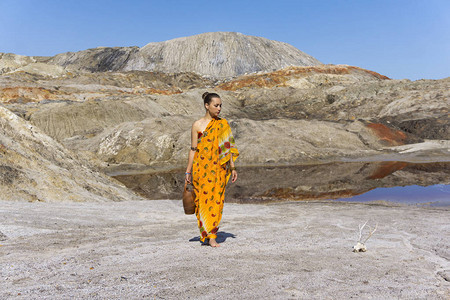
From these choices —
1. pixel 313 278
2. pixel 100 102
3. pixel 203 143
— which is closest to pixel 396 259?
pixel 313 278

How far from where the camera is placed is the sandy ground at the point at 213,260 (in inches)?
144

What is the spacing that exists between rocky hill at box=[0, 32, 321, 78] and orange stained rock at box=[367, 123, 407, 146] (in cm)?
6528

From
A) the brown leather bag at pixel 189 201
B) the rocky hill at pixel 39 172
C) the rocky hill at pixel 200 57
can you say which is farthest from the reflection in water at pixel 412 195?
the rocky hill at pixel 200 57

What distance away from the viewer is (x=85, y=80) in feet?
245

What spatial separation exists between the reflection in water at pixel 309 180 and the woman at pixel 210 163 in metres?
12.2

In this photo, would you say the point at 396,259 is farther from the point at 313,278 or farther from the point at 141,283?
the point at 141,283

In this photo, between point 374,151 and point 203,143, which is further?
point 374,151

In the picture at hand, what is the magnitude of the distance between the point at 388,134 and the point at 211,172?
37664 millimetres

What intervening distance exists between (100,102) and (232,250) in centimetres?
4711

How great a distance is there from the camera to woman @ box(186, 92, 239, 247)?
18.8 ft

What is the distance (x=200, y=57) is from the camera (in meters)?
109

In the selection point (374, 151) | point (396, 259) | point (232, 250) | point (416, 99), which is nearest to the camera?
point (396, 259)

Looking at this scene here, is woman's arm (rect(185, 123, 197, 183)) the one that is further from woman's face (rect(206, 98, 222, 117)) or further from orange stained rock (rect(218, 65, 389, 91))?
orange stained rock (rect(218, 65, 389, 91))

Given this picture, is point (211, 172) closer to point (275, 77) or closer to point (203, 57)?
point (275, 77)
